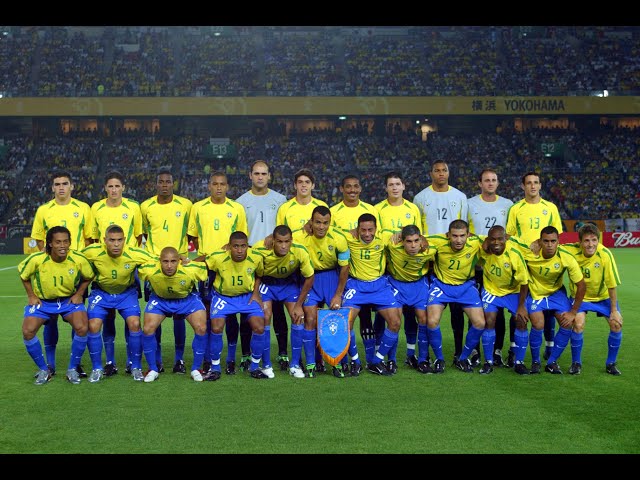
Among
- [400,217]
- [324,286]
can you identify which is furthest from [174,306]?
[400,217]

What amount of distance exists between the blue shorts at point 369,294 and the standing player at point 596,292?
5.88 feet

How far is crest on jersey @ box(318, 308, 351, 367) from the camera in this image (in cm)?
761

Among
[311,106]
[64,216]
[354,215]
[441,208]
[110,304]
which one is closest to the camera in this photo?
[110,304]

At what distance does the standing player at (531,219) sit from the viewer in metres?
8.50

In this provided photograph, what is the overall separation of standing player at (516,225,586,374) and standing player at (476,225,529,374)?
0.12m

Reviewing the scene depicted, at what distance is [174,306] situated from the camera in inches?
303

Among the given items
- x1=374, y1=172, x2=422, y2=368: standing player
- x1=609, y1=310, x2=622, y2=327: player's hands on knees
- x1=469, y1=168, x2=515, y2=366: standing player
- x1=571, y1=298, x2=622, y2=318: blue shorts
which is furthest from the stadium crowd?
x1=609, y1=310, x2=622, y2=327: player's hands on knees

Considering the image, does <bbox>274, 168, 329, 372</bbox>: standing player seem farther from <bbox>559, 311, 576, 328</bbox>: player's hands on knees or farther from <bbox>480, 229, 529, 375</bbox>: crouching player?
<bbox>559, 311, 576, 328</bbox>: player's hands on knees

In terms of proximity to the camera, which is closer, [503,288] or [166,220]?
[503,288]

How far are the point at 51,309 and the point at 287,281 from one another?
2395mm

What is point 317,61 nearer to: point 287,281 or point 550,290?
point 287,281

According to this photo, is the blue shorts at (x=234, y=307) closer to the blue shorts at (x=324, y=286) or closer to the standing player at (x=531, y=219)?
the blue shorts at (x=324, y=286)

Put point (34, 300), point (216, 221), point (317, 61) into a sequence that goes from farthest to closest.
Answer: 1. point (317, 61)
2. point (216, 221)
3. point (34, 300)

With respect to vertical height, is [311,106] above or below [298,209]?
above
